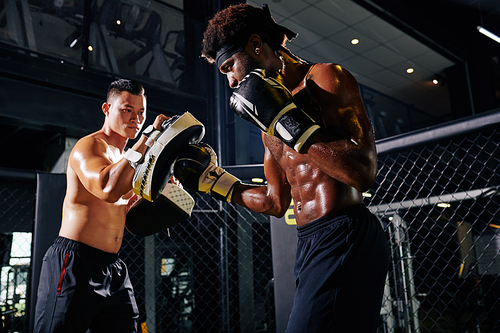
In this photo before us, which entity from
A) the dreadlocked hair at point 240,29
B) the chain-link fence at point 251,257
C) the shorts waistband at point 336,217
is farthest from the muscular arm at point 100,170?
the shorts waistband at point 336,217

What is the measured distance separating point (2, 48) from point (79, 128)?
1.09m

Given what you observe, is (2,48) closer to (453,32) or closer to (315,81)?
(315,81)

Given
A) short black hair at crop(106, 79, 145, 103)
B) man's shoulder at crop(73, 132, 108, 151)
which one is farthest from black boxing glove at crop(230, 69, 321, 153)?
short black hair at crop(106, 79, 145, 103)

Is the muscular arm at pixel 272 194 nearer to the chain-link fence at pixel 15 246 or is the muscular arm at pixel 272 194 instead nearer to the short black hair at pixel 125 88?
the short black hair at pixel 125 88

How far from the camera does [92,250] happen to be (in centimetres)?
188

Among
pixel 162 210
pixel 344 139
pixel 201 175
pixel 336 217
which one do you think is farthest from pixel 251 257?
pixel 344 139

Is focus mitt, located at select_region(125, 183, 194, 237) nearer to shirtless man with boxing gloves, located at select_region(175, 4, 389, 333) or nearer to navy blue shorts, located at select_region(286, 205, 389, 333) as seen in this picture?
shirtless man with boxing gloves, located at select_region(175, 4, 389, 333)

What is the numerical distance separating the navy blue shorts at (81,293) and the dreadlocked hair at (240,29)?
1.16 meters

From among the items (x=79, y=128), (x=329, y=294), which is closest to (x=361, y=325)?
(x=329, y=294)

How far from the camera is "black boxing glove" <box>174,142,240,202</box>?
1693 mm

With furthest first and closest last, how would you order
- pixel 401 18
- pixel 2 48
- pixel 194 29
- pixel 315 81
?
pixel 401 18
pixel 194 29
pixel 2 48
pixel 315 81

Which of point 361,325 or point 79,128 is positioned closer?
point 361,325

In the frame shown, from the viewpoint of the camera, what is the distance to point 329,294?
3.84 ft

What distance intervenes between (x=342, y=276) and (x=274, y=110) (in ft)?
1.84
